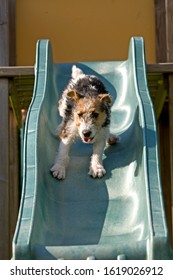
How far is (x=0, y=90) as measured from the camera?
716 centimetres

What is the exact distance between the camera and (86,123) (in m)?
6.13

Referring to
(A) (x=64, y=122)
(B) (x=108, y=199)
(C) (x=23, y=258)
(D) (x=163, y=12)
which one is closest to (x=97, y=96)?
(A) (x=64, y=122)

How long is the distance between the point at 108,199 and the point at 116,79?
5.32 ft

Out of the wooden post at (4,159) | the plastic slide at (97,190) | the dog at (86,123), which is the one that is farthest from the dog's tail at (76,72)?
Result: the wooden post at (4,159)

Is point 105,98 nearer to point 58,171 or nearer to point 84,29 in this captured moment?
point 58,171

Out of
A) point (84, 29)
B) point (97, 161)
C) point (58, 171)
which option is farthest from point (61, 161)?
point (84, 29)

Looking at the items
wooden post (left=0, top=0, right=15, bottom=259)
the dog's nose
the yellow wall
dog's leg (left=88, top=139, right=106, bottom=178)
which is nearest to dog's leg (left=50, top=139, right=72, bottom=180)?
dog's leg (left=88, top=139, right=106, bottom=178)

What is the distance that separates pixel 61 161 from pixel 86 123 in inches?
15.4

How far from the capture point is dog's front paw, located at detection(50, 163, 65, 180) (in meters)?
6.24

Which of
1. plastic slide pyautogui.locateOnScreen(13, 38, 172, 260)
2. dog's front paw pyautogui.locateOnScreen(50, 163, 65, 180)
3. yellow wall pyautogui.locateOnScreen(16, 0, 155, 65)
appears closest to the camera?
plastic slide pyautogui.locateOnScreen(13, 38, 172, 260)

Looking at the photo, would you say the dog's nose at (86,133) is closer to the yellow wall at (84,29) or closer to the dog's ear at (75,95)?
the dog's ear at (75,95)

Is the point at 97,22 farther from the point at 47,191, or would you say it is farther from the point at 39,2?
the point at 47,191

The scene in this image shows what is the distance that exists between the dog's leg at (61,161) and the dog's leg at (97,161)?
201 mm

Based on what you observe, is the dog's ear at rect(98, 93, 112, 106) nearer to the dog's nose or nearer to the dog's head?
the dog's head
